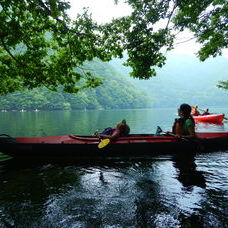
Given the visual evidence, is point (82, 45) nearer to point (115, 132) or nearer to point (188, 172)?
point (115, 132)

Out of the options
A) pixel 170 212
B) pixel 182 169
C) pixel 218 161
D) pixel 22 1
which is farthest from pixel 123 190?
pixel 22 1

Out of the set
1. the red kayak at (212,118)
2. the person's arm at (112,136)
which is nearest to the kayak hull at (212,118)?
the red kayak at (212,118)

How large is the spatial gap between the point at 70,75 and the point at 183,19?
7.82 m

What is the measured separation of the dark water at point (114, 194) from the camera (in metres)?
4.85

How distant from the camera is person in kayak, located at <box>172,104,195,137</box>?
9656 mm

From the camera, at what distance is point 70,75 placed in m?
9.83

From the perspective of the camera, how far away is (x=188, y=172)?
27.4ft

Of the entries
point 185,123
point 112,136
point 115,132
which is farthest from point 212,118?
point 112,136

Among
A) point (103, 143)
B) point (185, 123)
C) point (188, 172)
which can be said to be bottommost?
point (188, 172)

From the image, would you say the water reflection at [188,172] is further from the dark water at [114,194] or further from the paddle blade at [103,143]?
the paddle blade at [103,143]

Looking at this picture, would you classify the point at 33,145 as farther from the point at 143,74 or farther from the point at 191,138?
the point at 191,138

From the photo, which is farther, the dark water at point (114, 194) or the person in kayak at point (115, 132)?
the person in kayak at point (115, 132)

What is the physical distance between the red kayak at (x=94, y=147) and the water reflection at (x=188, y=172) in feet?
1.20

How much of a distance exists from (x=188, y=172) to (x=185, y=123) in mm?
2652
